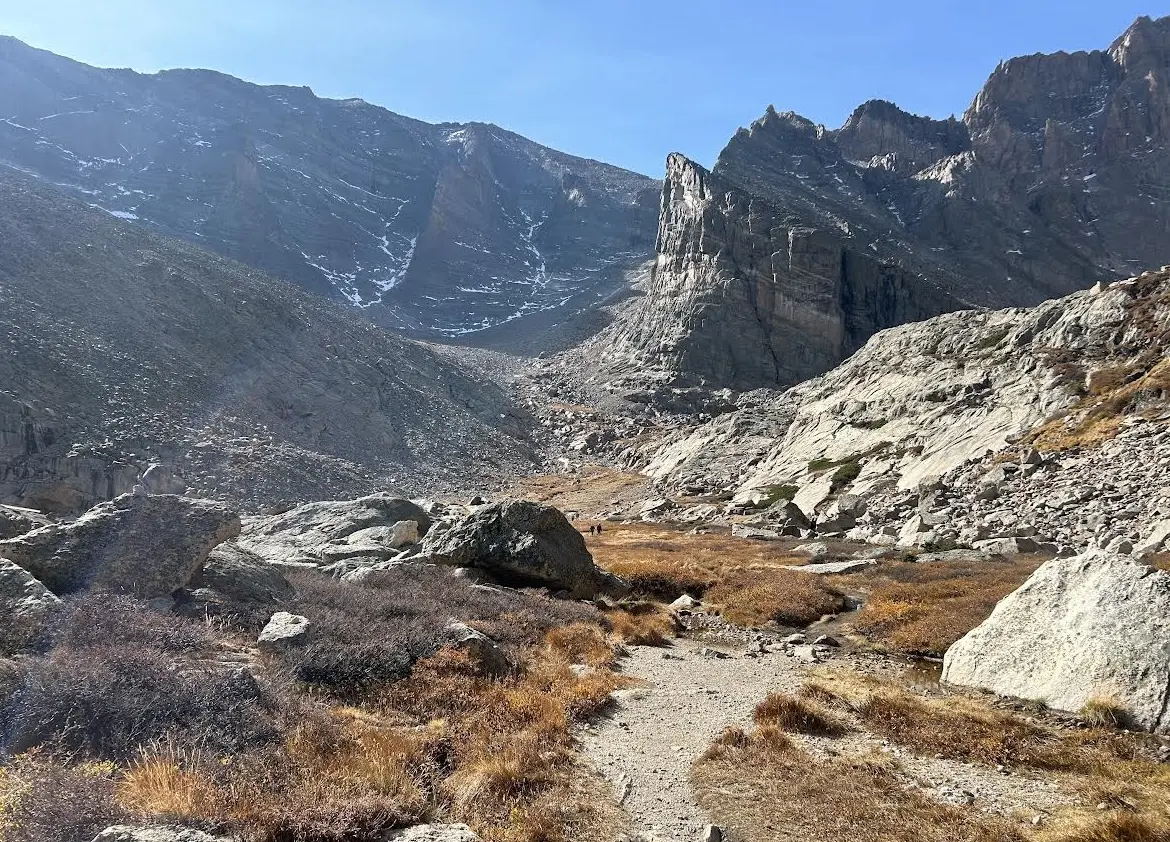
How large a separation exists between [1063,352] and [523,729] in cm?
5405

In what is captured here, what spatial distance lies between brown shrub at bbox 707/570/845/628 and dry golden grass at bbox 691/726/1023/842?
35.9 feet

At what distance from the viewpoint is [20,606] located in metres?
8.88

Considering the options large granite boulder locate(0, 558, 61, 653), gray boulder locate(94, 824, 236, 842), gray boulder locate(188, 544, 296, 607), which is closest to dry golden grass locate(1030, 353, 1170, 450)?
gray boulder locate(188, 544, 296, 607)

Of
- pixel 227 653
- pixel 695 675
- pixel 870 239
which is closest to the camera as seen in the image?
pixel 227 653

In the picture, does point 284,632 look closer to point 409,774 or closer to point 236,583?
point 236,583

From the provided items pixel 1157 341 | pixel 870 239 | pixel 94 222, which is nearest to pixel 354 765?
pixel 1157 341

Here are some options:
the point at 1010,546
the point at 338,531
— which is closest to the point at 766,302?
the point at 1010,546

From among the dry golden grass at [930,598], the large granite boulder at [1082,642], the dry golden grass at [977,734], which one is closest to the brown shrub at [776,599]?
the dry golden grass at [930,598]

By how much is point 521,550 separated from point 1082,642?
15064mm

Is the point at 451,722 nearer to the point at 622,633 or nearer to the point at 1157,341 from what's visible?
the point at 622,633

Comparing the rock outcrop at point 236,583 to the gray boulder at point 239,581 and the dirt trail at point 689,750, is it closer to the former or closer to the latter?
the gray boulder at point 239,581

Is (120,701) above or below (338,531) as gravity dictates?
above

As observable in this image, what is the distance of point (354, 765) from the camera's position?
293 inches

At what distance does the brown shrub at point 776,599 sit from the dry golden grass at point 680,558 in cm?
143
